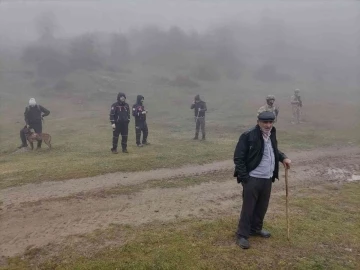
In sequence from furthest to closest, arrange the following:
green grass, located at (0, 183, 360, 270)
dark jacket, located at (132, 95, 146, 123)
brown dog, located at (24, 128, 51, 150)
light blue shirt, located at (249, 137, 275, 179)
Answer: dark jacket, located at (132, 95, 146, 123)
brown dog, located at (24, 128, 51, 150)
light blue shirt, located at (249, 137, 275, 179)
green grass, located at (0, 183, 360, 270)

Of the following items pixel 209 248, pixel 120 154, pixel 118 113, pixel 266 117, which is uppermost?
Result: pixel 266 117

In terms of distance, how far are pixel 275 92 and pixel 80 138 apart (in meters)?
35.1

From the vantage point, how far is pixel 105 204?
35.7ft

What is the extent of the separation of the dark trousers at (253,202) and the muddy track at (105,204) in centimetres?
195

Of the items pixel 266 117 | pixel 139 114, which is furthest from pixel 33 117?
pixel 266 117

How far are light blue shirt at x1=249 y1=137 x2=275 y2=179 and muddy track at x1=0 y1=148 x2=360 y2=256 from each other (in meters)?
2.74

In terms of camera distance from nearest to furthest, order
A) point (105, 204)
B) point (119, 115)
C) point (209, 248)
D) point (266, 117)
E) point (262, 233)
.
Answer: point (266, 117)
point (209, 248)
point (262, 233)
point (105, 204)
point (119, 115)

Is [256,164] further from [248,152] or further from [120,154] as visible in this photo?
[120,154]

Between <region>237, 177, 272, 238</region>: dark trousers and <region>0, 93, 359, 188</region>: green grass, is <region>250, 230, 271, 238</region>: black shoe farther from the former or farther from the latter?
<region>0, 93, 359, 188</region>: green grass

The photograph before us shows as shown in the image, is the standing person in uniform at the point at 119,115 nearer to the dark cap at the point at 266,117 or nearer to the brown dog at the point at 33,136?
the brown dog at the point at 33,136

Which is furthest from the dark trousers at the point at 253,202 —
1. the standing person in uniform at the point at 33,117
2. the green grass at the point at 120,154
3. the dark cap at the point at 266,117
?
the standing person in uniform at the point at 33,117

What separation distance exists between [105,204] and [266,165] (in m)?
5.22

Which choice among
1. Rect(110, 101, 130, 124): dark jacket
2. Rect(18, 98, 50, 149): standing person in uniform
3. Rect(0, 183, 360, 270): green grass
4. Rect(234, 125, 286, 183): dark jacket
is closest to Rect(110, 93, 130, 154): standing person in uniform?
Rect(110, 101, 130, 124): dark jacket

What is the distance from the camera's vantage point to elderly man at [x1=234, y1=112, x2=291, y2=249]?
24.7ft
